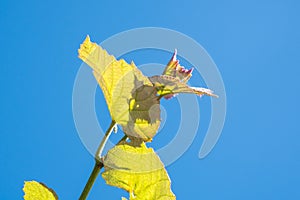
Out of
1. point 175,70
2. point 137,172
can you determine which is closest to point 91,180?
point 137,172

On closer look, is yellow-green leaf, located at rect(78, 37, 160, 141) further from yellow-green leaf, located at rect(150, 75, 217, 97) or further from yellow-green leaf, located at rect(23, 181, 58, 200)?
yellow-green leaf, located at rect(23, 181, 58, 200)

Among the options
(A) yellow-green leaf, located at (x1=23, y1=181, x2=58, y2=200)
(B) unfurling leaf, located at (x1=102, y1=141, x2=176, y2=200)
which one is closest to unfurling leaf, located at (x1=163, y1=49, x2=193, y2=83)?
(B) unfurling leaf, located at (x1=102, y1=141, x2=176, y2=200)

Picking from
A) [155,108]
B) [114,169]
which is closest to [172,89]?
[155,108]

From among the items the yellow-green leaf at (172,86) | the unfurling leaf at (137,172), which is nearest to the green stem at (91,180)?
the unfurling leaf at (137,172)

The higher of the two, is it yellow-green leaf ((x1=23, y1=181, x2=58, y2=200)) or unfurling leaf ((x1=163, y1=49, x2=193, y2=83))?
unfurling leaf ((x1=163, y1=49, x2=193, y2=83))

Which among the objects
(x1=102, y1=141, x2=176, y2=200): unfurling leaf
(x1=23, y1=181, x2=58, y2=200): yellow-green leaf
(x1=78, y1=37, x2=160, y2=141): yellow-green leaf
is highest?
(x1=78, y1=37, x2=160, y2=141): yellow-green leaf

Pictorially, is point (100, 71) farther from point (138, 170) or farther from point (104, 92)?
point (138, 170)
